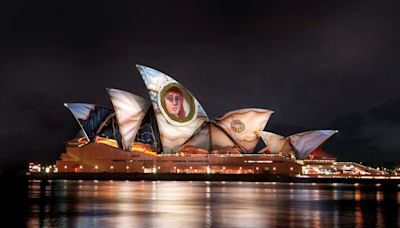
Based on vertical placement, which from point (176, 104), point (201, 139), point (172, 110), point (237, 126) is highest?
point (176, 104)

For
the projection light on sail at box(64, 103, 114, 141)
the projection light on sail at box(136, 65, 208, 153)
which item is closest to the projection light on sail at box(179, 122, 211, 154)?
the projection light on sail at box(136, 65, 208, 153)

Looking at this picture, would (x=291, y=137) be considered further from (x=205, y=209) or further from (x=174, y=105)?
(x=205, y=209)

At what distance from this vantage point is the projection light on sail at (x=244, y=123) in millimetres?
89062

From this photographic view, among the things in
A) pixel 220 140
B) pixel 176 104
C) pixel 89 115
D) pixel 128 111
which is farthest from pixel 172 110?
pixel 89 115

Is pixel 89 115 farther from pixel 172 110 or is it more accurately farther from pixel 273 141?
pixel 273 141

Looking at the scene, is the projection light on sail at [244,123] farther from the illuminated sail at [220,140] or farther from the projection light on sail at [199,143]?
the projection light on sail at [199,143]

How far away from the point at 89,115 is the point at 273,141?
31.6 meters

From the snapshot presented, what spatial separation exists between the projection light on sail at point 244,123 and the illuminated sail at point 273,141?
133cm

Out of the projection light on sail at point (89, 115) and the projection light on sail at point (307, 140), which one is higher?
the projection light on sail at point (89, 115)

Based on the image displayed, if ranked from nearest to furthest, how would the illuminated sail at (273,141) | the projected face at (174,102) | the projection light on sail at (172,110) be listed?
the projection light on sail at (172,110)
the projected face at (174,102)
the illuminated sail at (273,141)

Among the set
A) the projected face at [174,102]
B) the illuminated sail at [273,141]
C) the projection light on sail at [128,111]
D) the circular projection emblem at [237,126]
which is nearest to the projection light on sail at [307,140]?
the illuminated sail at [273,141]

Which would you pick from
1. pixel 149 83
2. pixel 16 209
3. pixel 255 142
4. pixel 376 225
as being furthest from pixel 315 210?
pixel 255 142

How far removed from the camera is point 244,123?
3509 inches

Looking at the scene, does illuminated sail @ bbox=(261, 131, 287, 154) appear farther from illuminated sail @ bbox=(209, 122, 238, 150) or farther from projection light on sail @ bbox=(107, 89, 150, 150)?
projection light on sail @ bbox=(107, 89, 150, 150)
